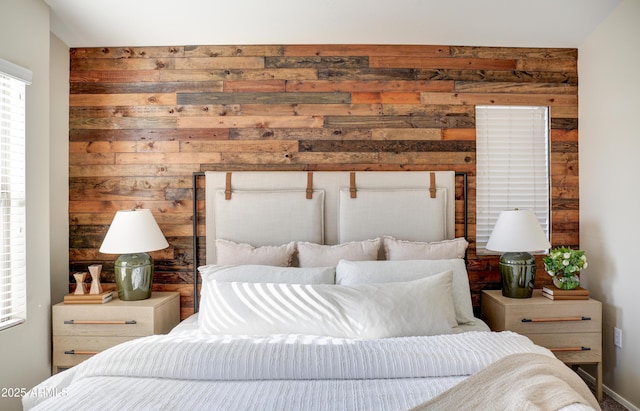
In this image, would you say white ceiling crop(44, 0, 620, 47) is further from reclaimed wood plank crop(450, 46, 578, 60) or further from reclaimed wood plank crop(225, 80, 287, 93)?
reclaimed wood plank crop(225, 80, 287, 93)

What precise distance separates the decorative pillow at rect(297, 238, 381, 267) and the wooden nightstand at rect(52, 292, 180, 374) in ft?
3.34

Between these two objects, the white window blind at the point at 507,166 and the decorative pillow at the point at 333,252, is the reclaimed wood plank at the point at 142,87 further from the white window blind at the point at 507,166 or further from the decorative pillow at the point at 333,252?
the white window blind at the point at 507,166

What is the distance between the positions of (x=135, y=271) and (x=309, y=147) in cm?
148

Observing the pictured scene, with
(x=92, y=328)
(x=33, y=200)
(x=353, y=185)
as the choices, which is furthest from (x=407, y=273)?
(x=33, y=200)

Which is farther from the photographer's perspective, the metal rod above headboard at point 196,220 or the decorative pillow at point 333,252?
the metal rod above headboard at point 196,220

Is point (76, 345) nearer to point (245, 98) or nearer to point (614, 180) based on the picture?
point (245, 98)

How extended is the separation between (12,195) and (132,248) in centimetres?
73

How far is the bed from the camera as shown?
1601 millimetres

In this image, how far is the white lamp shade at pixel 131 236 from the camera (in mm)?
2900

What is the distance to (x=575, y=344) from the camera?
9.40 feet

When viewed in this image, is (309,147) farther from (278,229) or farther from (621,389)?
(621,389)

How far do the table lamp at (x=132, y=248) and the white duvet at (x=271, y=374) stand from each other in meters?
0.95

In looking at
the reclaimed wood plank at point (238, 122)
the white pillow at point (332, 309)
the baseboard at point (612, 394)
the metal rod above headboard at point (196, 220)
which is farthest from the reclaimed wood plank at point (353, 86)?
the baseboard at point (612, 394)

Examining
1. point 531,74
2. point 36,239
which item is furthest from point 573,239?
point 36,239
